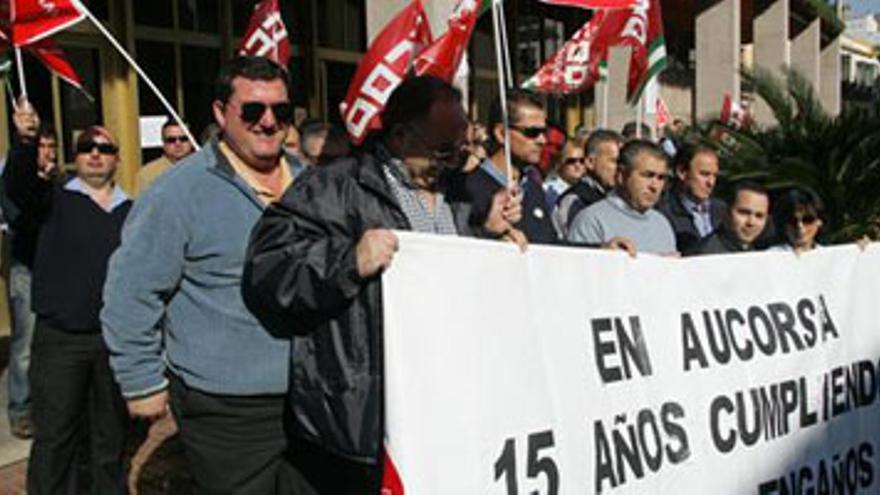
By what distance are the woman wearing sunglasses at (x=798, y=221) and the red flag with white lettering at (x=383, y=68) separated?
73.6 inches

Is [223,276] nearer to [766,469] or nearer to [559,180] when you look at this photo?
[766,469]

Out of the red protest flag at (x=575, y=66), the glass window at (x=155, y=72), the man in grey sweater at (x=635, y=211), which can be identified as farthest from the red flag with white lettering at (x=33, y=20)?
the glass window at (x=155, y=72)

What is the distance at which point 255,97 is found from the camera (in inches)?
116

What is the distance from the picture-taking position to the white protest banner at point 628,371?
9.22ft

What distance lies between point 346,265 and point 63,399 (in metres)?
2.25

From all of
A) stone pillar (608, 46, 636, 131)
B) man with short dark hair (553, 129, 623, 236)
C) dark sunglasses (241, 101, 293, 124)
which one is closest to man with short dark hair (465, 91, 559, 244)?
man with short dark hair (553, 129, 623, 236)

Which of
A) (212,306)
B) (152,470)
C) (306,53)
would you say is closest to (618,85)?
(306,53)

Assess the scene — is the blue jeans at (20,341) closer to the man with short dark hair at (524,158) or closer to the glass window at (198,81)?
the man with short dark hair at (524,158)

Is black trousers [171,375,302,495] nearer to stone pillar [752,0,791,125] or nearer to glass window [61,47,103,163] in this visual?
glass window [61,47,103,163]

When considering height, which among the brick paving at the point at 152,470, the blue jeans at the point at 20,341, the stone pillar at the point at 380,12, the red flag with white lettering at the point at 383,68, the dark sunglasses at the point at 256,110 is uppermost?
the stone pillar at the point at 380,12

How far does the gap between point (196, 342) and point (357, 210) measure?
634 millimetres

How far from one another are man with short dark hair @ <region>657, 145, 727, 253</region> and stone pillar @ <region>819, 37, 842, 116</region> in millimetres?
23898

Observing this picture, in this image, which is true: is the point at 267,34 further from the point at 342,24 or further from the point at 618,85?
the point at 618,85

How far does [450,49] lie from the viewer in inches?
182
